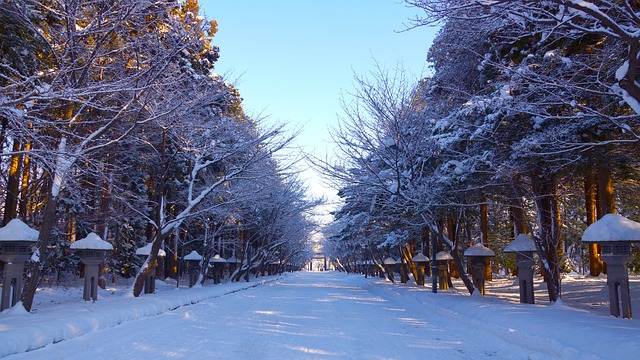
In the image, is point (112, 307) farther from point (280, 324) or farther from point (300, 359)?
point (300, 359)

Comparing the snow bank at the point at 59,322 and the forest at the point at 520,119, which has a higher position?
the forest at the point at 520,119

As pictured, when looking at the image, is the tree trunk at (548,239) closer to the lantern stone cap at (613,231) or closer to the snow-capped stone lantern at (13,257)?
the lantern stone cap at (613,231)

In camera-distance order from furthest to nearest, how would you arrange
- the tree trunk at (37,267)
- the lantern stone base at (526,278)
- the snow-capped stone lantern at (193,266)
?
1. the snow-capped stone lantern at (193,266)
2. the lantern stone base at (526,278)
3. the tree trunk at (37,267)

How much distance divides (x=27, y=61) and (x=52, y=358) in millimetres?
9934

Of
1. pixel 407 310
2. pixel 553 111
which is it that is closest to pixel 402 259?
pixel 407 310

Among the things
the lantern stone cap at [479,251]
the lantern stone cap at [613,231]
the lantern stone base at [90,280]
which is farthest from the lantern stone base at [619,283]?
the lantern stone base at [90,280]

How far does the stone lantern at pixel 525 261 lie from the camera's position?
14.9m

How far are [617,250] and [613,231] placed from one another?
0.44m

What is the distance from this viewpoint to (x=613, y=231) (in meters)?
10.9

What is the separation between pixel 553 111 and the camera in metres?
13.3

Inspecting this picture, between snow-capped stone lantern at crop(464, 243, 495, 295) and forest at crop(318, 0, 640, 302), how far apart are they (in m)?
0.50

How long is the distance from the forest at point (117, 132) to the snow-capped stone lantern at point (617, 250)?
1027 cm

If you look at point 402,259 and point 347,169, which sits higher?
point 347,169

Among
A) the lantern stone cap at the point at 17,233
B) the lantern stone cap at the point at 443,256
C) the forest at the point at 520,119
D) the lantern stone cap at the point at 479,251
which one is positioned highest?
the forest at the point at 520,119
